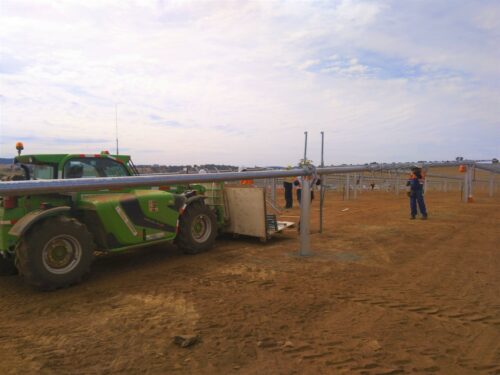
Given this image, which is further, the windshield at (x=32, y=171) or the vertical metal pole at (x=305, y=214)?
the vertical metal pole at (x=305, y=214)

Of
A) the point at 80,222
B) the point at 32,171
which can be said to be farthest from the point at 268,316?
the point at 32,171

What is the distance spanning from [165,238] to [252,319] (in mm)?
3145

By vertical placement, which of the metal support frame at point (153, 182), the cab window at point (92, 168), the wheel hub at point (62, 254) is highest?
the cab window at point (92, 168)

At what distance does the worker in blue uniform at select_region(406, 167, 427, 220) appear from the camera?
11641 mm

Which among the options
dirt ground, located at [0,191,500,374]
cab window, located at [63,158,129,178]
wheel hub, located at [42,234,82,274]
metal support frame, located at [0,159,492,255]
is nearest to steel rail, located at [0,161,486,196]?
metal support frame, located at [0,159,492,255]

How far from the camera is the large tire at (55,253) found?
4.83 meters

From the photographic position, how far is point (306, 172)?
6.23 m

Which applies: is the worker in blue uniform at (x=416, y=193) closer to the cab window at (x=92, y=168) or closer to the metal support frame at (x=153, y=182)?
the metal support frame at (x=153, y=182)

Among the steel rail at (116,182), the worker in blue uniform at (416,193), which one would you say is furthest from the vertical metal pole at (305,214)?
the worker in blue uniform at (416,193)

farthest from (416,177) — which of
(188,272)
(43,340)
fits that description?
(43,340)

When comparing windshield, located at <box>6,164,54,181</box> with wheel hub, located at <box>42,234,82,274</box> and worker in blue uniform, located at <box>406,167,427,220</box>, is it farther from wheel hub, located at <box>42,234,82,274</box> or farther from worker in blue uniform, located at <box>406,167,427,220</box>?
worker in blue uniform, located at <box>406,167,427,220</box>

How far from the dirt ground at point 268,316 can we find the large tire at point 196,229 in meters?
0.29

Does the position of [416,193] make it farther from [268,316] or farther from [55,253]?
[55,253]

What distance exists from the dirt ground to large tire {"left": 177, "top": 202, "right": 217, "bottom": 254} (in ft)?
0.97
